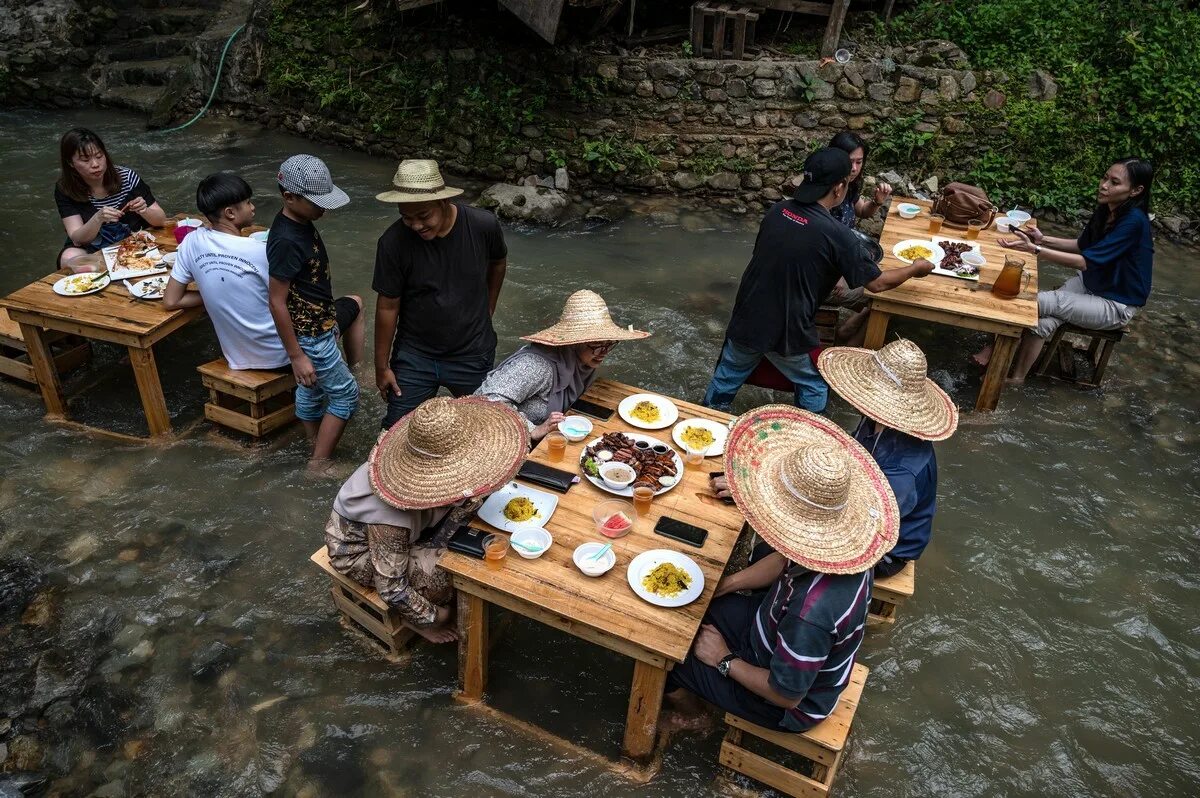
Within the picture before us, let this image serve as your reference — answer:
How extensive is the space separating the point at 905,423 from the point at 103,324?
5.16m

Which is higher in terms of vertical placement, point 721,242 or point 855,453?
point 855,453

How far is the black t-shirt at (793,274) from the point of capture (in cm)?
505

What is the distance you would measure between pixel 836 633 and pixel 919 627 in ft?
6.21

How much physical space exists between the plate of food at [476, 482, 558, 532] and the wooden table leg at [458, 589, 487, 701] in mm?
383

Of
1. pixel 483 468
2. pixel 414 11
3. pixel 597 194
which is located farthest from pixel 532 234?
pixel 483 468

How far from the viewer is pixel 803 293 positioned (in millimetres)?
5180

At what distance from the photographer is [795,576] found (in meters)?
3.25

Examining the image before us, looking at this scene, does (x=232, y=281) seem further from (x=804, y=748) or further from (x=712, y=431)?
(x=804, y=748)

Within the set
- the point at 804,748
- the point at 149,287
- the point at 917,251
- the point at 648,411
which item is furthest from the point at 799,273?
the point at 149,287

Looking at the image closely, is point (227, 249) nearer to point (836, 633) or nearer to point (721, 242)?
point (836, 633)

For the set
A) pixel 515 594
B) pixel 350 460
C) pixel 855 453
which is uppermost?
pixel 855 453

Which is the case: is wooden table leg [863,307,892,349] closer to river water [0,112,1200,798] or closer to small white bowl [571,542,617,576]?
river water [0,112,1200,798]

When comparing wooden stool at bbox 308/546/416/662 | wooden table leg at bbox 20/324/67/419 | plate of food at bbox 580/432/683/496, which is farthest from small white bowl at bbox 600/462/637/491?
wooden table leg at bbox 20/324/67/419

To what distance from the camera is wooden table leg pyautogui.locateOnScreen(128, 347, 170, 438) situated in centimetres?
556
